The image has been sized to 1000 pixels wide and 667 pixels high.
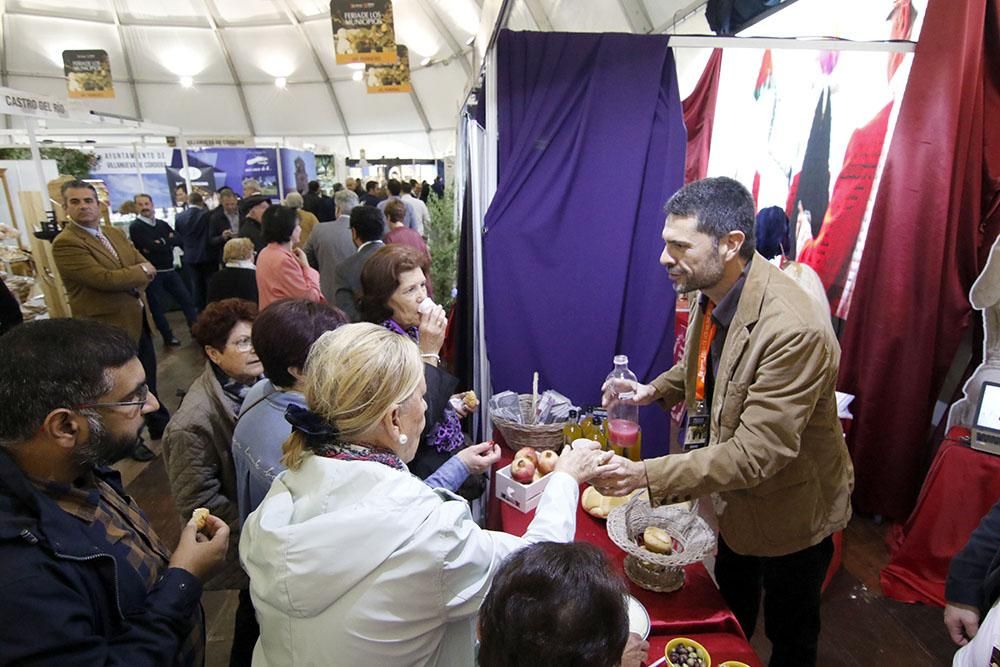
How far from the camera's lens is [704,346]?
5.88ft

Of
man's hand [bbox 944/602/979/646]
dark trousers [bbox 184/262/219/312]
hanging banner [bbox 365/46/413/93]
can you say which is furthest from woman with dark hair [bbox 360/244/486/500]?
hanging banner [bbox 365/46/413/93]

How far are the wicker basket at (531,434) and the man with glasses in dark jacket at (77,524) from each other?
1187mm

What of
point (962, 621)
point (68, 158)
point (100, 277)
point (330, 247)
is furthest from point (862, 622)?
point (68, 158)

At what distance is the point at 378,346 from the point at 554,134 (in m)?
1.54

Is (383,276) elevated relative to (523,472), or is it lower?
elevated

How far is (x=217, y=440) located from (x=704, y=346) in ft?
5.37

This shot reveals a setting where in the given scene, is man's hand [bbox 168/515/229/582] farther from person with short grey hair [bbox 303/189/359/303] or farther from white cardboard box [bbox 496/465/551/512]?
person with short grey hair [bbox 303/189/359/303]

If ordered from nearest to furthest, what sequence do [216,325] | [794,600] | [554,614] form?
[554,614] < [794,600] < [216,325]

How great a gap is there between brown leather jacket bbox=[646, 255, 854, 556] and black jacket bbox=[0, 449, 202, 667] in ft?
3.88

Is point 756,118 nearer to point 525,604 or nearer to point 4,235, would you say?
point 525,604

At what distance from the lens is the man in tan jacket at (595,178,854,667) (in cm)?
145

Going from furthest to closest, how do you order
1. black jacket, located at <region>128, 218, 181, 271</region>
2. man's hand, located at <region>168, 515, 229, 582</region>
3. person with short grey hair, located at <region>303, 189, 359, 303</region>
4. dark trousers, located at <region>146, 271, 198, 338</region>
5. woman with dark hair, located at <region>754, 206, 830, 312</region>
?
dark trousers, located at <region>146, 271, 198, 338</region>, black jacket, located at <region>128, 218, 181, 271</region>, person with short grey hair, located at <region>303, 189, 359, 303</region>, woman with dark hair, located at <region>754, 206, 830, 312</region>, man's hand, located at <region>168, 515, 229, 582</region>

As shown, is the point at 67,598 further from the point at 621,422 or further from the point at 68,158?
the point at 68,158

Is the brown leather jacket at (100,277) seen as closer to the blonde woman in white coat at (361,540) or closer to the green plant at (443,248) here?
the green plant at (443,248)
